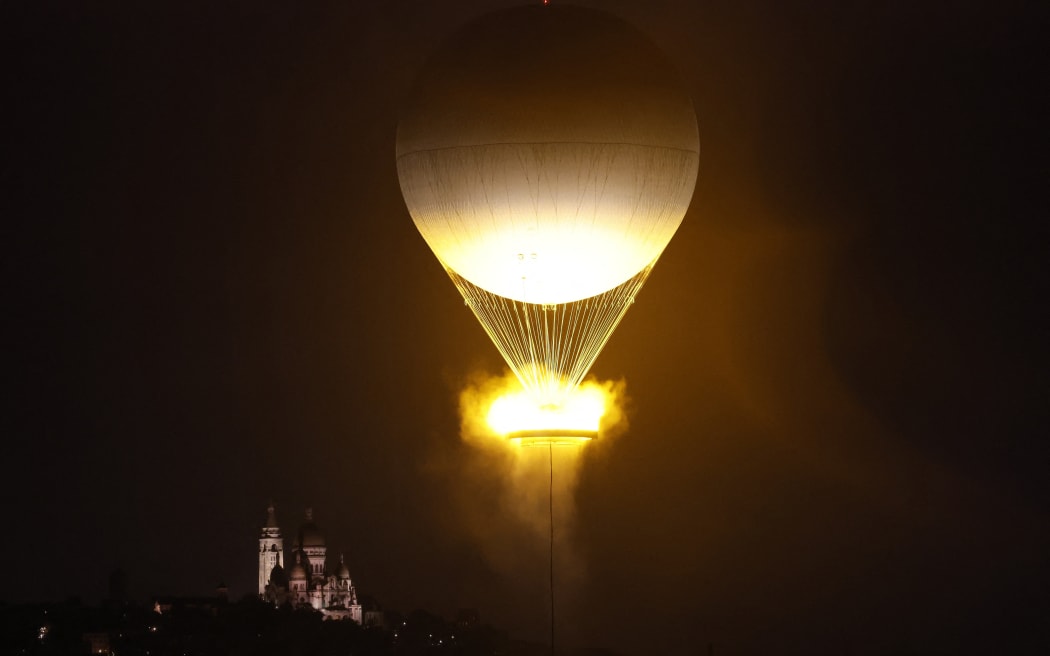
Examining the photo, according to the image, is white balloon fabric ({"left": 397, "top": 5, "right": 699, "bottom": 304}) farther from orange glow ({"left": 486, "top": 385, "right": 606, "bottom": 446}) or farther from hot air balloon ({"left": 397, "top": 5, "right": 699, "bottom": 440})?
orange glow ({"left": 486, "top": 385, "right": 606, "bottom": 446})

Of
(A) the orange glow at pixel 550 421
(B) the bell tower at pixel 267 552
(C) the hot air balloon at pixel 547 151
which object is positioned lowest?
(A) the orange glow at pixel 550 421

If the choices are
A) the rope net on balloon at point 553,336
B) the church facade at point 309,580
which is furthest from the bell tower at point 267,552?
the rope net on balloon at point 553,336

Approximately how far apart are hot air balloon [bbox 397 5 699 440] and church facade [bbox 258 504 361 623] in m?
45.6

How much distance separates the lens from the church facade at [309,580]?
6681cm

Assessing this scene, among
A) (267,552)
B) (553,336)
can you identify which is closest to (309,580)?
(267,552)

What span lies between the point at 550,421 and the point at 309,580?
51310 mm

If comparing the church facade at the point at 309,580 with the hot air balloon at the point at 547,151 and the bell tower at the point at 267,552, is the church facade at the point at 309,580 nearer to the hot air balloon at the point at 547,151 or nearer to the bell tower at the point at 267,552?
the bell tower at the point at 267,552

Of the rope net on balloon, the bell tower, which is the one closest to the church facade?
the bell tower

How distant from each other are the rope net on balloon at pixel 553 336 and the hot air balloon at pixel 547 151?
39.5 inches

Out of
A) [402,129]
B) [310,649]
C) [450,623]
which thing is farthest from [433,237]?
[310,649]

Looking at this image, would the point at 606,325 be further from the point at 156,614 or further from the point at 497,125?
the point at 156,614

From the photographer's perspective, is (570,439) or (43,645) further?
(43,645)

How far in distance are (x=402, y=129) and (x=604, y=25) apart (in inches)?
73.8

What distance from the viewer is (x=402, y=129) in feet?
59.1
